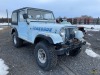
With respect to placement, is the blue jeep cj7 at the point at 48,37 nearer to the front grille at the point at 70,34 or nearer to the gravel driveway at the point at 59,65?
the front grille at the point at 70,34

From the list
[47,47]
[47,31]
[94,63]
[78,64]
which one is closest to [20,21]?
[47,31]

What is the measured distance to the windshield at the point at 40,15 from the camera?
20.0ft

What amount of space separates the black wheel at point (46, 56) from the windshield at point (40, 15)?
5.96 feet

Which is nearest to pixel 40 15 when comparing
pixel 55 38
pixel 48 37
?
pixel 48 37

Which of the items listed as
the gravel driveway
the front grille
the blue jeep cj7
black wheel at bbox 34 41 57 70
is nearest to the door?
the blue jeep cj7

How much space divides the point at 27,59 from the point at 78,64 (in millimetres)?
2161

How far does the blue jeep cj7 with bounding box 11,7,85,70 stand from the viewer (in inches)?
171

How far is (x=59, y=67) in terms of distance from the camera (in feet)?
16.4

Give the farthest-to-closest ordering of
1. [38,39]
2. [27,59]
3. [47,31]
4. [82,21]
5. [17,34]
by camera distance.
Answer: [82,21]
[17,34]
[27,59]
[38,39]
[47,31]

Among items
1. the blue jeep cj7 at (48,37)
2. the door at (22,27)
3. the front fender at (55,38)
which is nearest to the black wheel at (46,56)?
the blue jeep cj7 at (48,37)

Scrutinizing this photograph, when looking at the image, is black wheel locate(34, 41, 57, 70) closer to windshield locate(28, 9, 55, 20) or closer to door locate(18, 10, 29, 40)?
door locate(18, 10, 29, 40)

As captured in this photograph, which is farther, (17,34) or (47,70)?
(17,34)

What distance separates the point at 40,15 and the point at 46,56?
259 cm

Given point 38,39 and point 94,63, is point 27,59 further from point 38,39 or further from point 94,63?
point 94,63
